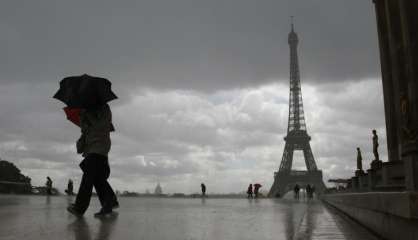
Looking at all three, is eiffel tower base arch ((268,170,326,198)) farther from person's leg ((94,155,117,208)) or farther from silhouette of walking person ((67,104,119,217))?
silhouette of walking person ((67,104,119,217))

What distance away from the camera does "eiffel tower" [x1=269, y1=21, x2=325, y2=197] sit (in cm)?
9219

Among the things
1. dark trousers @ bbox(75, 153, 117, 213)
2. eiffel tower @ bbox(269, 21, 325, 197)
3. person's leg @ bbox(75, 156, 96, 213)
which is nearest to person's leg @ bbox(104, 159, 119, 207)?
dark trousers @ bbox(75, 153, 117, 213)

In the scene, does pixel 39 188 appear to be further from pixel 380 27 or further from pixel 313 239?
pixel 313 239

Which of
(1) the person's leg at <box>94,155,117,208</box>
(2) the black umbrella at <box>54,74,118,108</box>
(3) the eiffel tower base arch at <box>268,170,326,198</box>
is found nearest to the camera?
(2) the black umbrella at <box>54,74,118,108</box>

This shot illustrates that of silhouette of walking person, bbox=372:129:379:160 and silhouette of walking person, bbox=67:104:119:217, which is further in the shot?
silhouette of walking person, bbox=372:129:379:160

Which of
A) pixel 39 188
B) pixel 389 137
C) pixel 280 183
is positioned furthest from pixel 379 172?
pixel 280 183

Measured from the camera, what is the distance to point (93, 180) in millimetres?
7910

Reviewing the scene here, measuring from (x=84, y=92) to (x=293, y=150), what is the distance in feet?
306

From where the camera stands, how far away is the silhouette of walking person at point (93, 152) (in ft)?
25.7

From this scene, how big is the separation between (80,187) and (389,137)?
2325 cm

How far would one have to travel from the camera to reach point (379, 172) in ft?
65.1

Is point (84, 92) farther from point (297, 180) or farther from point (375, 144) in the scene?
point (297, 180)

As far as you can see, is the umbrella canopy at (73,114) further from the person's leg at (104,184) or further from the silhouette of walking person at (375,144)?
the silhouette of walking person at (375,144)

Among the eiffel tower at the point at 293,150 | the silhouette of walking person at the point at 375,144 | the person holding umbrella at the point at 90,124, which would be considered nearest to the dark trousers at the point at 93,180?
the person holding umbrella at the point at 90,124
